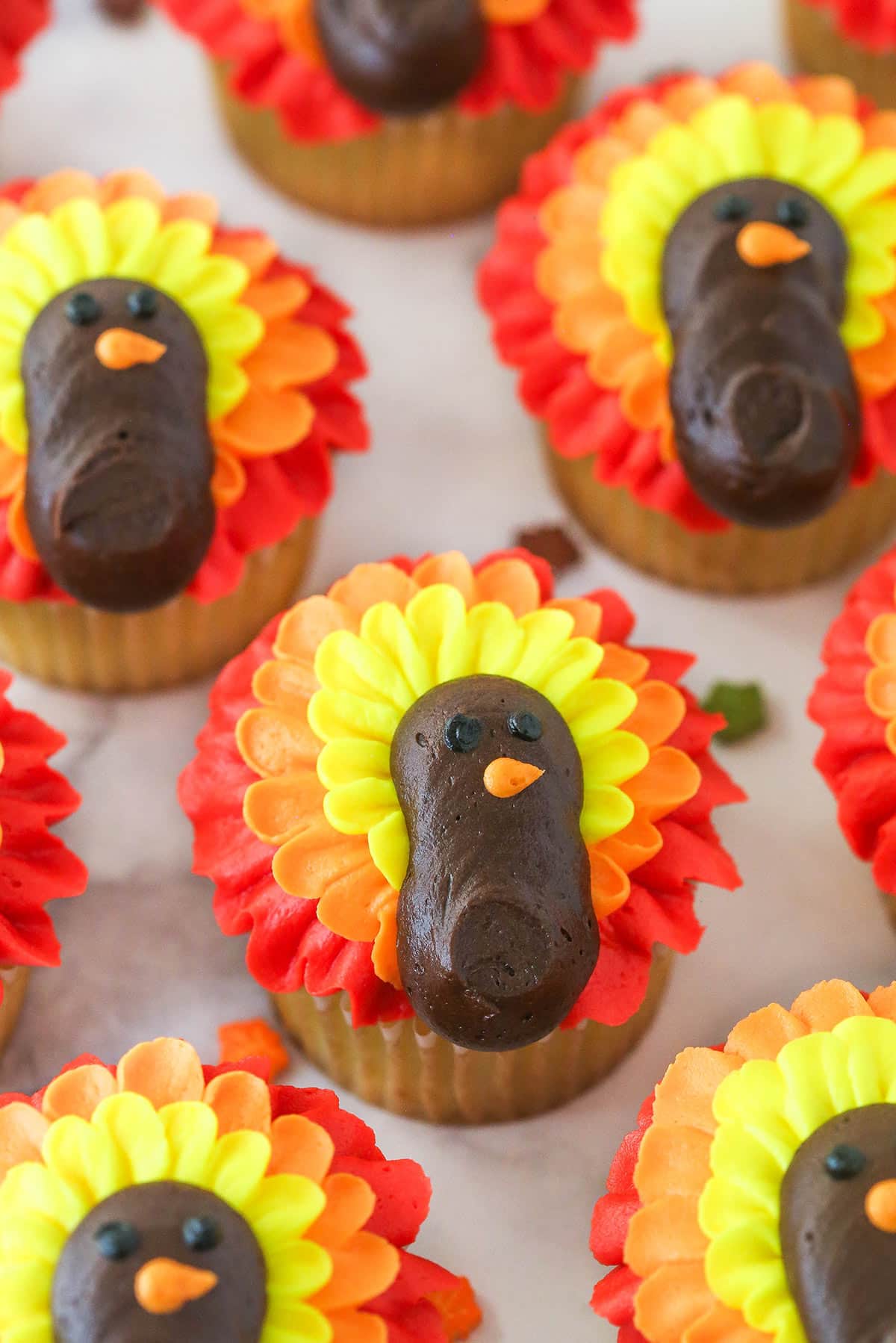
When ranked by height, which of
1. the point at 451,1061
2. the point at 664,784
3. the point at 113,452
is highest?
the point at 113,452

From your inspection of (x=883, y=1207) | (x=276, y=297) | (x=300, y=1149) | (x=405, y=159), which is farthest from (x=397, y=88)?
(x=883, y=1207)

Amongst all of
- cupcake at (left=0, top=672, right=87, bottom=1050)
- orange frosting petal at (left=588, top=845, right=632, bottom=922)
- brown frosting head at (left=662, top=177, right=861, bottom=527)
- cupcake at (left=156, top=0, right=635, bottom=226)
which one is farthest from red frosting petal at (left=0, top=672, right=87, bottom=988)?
cupcake at (left=156, top=0, right=635, bottom=226)

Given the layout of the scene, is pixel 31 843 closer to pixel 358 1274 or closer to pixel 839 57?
pixel 358 1274

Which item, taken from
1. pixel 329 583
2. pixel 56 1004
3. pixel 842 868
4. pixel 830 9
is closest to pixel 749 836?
pixel 842 868

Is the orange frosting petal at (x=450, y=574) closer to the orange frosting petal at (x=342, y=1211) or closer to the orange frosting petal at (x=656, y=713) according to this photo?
the orange frosting petal at (x=656, y=713)

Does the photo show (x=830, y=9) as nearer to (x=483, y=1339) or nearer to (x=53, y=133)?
(x=53, y=133)

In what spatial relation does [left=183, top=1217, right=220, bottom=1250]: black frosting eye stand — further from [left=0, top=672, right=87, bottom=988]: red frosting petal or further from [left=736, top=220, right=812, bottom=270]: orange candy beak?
[left=736, top=220, right=812, bottom=270]: orange candy beak
